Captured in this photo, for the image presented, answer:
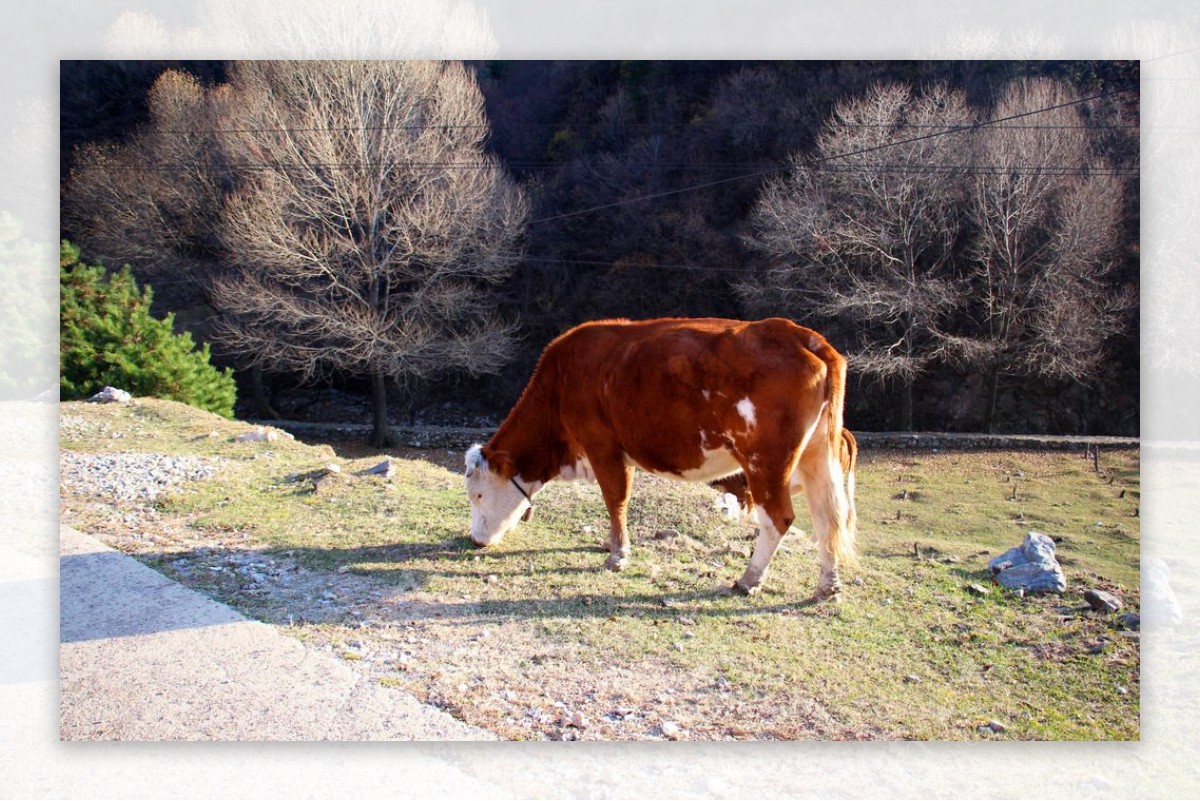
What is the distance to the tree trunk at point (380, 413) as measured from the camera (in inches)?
381

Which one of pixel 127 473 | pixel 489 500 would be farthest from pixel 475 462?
pixel 127 473

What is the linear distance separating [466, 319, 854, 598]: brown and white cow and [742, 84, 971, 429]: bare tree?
1894 millimetres

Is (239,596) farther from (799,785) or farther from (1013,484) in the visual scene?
(1013,484)

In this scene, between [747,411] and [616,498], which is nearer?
[747,411]

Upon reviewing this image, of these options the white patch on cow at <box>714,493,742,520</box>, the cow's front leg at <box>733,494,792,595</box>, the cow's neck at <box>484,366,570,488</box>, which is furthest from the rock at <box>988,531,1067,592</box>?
the cow's neck at <box>484,366,570,488</box>

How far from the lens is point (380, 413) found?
992cm

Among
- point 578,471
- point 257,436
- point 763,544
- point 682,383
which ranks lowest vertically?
point 763,544

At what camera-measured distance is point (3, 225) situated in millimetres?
5102

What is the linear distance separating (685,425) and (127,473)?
4125 mm

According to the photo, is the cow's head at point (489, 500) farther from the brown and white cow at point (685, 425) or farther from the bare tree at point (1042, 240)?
the bare tree at point (1042, 240)

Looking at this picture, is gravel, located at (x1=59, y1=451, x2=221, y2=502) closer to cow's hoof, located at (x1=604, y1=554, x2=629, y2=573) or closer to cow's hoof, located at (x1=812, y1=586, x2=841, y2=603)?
cow's hoof, located at (x1=604, y1=554, x2=629, y2=573)

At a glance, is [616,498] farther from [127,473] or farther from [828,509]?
[127,473]

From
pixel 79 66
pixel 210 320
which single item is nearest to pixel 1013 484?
pixel 79 66

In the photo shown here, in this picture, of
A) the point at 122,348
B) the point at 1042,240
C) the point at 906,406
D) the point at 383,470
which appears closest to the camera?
the point at 1042,240
